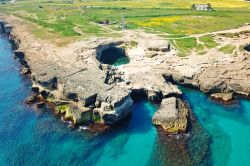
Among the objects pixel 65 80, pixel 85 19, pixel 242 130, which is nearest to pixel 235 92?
pixel 242 130

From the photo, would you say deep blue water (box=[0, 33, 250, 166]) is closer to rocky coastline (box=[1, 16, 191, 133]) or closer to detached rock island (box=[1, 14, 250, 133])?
rocky coastline (box=[1, 16, 191, 133])

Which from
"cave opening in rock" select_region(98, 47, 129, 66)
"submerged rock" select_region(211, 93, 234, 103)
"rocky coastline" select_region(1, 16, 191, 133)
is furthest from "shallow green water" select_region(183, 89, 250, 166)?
"cave opening in rock" select_region(98, 47, 129, 66)

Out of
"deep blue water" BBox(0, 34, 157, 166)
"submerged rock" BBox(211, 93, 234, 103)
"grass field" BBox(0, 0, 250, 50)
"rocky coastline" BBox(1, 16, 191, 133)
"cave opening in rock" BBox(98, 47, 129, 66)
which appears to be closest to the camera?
"deep blue water" BBox(0, 34, 157, 166)

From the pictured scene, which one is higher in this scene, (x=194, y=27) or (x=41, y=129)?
(x=194, y=27)

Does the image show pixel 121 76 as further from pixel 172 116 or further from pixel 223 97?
pixel 223 97

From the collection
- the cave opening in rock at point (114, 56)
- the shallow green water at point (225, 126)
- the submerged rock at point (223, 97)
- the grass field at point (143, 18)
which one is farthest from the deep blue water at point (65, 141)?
the grass field at point (143, 18)

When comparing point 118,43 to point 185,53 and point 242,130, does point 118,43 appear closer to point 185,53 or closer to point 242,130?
point 185,53

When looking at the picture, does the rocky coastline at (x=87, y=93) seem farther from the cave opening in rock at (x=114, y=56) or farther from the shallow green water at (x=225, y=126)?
the cave opening in rock at (x=114, y=56)
